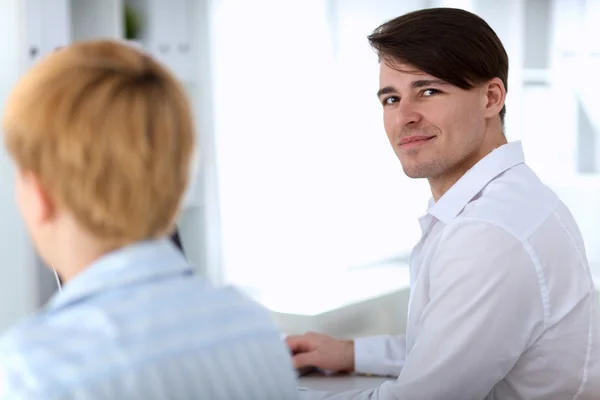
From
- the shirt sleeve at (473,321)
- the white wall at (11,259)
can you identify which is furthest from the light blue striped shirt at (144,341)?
the white wall at (11,259)

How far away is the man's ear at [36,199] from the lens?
0.86 m

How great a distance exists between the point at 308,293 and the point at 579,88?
199 centimetres

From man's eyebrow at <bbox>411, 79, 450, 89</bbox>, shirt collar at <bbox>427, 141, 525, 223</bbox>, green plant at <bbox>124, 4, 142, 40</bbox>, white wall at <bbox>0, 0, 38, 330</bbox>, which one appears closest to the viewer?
shirt collar at <bbox>427, 141, 525, 223</bbox>

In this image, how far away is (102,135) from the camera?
2.70ft

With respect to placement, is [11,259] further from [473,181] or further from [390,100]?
[473,181]

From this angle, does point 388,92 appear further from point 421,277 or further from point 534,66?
point 534,66

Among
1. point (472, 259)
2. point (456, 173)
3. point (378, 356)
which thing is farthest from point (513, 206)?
point (378, 356)

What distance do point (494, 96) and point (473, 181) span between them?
0.25 meters

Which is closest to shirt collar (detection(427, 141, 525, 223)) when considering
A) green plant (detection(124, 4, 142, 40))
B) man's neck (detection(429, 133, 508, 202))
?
man's neck (detection(429, 133, 508, 202))

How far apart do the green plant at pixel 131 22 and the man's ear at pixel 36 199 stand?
2.71m

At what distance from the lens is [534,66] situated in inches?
199

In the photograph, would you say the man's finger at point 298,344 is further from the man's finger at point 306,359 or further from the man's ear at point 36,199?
the man's ear at point 36,199

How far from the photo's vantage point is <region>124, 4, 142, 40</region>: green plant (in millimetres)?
3488

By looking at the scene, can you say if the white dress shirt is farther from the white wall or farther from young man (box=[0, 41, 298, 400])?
the white wall
